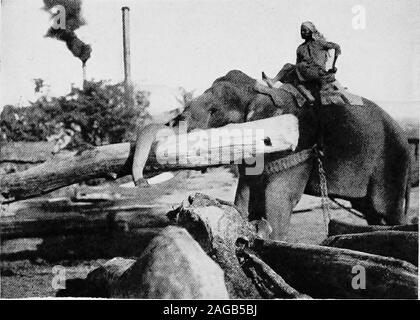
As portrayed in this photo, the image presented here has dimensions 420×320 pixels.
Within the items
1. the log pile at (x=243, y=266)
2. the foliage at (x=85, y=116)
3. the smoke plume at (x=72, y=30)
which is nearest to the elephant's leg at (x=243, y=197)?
the log pile at (x=243, y=266)

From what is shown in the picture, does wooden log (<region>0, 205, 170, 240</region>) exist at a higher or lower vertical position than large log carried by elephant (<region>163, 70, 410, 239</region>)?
lower

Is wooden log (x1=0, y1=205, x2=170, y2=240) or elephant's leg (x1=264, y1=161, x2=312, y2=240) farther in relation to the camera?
wooden log (x1=0, y1=205, x2=170, y2=240)

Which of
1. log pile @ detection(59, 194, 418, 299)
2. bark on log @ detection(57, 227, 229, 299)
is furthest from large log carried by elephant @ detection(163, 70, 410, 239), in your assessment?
bark on log @ detection(57, 227, 229, 299)

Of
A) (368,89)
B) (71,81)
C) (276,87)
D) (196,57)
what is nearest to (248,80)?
(276,87)

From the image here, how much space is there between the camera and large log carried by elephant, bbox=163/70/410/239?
3.87 metres

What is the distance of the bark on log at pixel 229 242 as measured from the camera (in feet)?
10.8

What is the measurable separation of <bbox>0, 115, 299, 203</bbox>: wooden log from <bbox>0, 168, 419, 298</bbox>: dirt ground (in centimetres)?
93

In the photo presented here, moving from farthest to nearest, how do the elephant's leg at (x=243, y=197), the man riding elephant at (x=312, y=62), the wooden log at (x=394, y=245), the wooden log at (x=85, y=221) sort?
1. the wooden log at (x=85, y=221)
2. the elephant's leg at (x=243, y=197)
3. the man riding elephant at (x=312, y=62)
4. the wooden log at (x=394, y=245)

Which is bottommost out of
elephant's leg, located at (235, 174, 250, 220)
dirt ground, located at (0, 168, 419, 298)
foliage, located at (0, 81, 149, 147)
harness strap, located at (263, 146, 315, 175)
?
dirt ground, located at (0, 168, 419, 298)

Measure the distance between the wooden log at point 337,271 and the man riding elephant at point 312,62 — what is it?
1.19 metres

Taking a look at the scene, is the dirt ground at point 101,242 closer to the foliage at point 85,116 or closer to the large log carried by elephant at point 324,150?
the foliage at point 85,116

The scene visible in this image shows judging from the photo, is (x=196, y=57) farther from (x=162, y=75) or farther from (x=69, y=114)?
(x=69, y=114)

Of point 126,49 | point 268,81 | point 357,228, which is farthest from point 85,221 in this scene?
point 357,228

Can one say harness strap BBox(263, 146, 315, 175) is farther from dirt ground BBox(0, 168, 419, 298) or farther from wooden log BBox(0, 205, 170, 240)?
wooden log BBox(0, 205, 170, 240)
